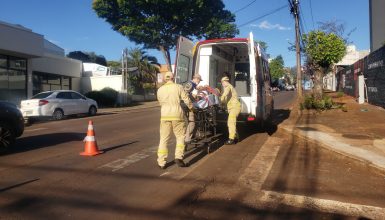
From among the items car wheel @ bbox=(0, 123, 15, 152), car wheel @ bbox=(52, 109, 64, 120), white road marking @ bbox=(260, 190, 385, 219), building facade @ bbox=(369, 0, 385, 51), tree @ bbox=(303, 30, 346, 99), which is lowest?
white road marking @ bbox=(260, 190, 385, 219)

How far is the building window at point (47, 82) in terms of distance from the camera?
27734 millimetres

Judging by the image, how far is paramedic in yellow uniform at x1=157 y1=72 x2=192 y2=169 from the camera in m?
6.93

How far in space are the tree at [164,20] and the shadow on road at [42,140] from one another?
2251cm

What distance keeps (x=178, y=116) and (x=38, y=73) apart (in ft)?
78.0

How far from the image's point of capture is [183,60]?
10469 mm

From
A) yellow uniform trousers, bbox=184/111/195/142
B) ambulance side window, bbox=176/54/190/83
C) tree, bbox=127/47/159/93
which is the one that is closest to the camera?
yellow uniform trousers, bbox=184/111/195/142

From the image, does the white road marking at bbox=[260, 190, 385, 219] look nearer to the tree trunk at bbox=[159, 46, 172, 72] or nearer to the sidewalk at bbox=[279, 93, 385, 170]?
the sidewalk at bbox=[279, 93, 385, 170]

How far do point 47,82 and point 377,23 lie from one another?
92.1ft

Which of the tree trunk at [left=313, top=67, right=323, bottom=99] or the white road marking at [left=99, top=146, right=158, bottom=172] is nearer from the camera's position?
the white road marking at [left=99, top=146, right=158, bottom=172]

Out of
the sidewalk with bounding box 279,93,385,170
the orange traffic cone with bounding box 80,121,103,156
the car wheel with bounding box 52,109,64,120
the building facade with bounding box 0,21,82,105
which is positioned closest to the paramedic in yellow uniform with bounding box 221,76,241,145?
the sidewalk with bounding box 279,93,385,170

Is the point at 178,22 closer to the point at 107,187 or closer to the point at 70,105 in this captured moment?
the point at 70,105

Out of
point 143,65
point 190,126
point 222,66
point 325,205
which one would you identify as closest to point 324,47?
point 222,66

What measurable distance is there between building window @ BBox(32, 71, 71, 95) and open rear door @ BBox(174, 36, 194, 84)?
1961 cm

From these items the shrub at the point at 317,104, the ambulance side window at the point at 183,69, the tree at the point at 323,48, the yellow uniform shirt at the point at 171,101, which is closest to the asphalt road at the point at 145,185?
the yellow uniform shirt at the point at 171,101
